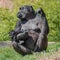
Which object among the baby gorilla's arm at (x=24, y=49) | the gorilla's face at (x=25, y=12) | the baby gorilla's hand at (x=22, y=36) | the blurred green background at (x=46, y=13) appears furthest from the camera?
the blurred green background at (x=46, y=13)

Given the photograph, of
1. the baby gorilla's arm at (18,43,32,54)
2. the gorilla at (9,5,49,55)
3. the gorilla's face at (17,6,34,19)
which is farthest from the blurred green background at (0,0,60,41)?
the baby gorilla's arm at (18,43,32,54)

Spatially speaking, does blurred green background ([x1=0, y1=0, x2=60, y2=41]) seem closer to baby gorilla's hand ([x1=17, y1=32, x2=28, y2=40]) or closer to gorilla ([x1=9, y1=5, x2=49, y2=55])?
gorilla ([x1=9, y1=5, x2=49, y2=55])

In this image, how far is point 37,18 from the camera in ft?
27.9

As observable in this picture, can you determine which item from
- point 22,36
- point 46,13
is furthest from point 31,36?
point 46,13

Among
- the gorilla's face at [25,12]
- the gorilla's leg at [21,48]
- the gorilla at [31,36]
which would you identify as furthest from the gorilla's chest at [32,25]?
the gorilla's leg at [21,48]

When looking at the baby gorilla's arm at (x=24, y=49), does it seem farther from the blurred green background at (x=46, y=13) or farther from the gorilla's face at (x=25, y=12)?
the blurred green background at (x=46, y=13)

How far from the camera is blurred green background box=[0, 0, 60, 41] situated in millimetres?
13688

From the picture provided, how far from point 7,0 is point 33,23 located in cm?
682

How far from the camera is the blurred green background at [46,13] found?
13.7m

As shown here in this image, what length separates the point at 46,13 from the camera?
13867 millimetres

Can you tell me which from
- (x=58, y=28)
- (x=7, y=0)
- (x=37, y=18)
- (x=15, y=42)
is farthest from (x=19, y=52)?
(x=7, y=0)

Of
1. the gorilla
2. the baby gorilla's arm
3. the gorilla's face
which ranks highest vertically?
the gorilla's face

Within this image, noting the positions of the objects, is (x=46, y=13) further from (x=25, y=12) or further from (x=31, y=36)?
(x=31, y=36)

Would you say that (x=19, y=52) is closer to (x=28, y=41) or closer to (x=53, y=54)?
(x=28, y=41)
